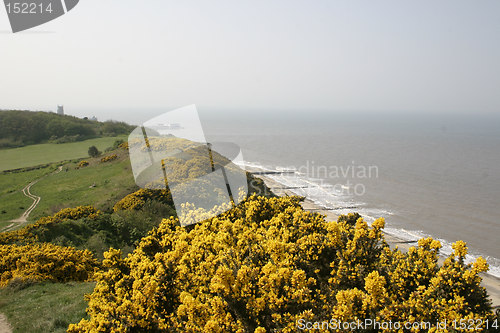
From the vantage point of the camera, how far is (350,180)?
4606 cm

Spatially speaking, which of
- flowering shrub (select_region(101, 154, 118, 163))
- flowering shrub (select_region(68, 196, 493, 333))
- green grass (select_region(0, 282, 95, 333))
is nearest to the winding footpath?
green grass (select_region(0, 282, 95, 333))

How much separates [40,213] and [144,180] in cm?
653

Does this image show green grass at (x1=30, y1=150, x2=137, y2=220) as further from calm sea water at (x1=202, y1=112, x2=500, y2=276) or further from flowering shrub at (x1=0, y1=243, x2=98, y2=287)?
calm sea water at (x1=202, y1=112, x2=500, y2=276)

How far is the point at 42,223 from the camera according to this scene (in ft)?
52.7

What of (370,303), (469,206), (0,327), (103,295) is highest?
(370,303)

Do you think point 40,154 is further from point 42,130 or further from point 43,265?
point 43,265

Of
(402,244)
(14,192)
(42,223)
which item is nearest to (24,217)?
(42,223)

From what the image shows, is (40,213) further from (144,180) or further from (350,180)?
(350,180)

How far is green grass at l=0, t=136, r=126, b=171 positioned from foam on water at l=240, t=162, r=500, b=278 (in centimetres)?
2738

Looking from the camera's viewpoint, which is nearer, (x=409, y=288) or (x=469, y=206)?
(x=409, y=288)

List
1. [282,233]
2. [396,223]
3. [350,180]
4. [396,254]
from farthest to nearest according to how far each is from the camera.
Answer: [350,180], [396,223], [282,233], [396,254]

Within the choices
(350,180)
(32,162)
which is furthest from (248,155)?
(32,162)

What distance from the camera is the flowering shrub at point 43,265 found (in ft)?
39.3

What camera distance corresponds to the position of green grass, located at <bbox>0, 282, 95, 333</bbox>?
8375 mm
